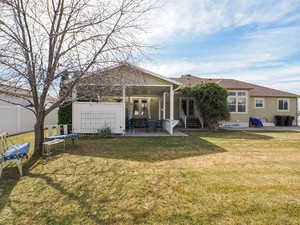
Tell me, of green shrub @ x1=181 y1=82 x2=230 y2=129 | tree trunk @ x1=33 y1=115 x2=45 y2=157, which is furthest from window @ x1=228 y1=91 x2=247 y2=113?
tree trunk @ x1=33 y1=115 x2=45 y2=157

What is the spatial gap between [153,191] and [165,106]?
42.4ft

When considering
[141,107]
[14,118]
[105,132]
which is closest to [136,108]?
[141,107]

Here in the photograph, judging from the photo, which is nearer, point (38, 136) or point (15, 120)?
point (38, 136)

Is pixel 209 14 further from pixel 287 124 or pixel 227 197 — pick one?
pixel 287 124

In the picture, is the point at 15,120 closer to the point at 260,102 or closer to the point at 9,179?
the point at 9,179

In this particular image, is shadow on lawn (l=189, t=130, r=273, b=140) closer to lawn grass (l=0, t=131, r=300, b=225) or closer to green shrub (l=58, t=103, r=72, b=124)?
lawn grass (l=0, t=131, r=300, b=225)

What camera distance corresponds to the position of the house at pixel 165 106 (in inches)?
390

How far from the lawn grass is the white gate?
181 inches

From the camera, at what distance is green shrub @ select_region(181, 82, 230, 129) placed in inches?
508

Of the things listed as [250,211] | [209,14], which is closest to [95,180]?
[250,211]

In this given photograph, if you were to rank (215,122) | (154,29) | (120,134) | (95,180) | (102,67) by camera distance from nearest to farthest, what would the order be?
(95,180), (102,67), (154,29), (120,134), (215,122)

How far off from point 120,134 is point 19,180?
21.7ft

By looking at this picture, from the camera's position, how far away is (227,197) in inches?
117

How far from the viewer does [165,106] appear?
15867 millimetres
